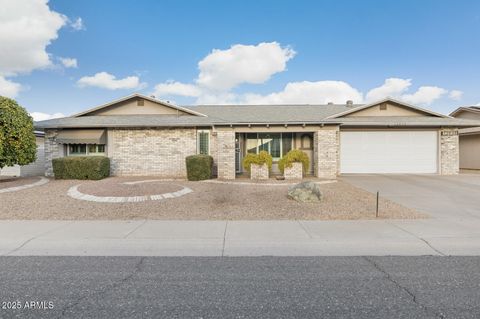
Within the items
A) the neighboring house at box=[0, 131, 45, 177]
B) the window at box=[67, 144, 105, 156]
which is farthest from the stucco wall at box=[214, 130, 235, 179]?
the neighboring house at box=[0, 131, 45, 177]

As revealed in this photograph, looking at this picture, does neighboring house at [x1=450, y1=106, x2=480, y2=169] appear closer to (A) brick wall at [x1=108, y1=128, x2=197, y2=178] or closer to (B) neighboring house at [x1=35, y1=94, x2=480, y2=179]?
(B) neighboring house at [x1=35, y1=94, x2=480, y2=179]

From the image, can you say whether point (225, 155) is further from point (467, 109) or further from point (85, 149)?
point (467, 109)

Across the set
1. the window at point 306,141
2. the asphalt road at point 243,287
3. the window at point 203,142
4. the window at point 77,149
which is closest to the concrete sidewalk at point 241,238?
the asphalt road at point 243,287

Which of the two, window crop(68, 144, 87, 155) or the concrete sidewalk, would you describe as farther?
window crop(68, 144, 87, 155)

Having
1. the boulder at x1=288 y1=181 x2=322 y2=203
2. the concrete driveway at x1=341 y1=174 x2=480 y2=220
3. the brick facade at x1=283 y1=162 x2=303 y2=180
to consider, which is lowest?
the concrete driveway at x1=341 y1=174 x2=480 y2=220

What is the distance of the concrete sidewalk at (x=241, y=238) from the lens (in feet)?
15.9

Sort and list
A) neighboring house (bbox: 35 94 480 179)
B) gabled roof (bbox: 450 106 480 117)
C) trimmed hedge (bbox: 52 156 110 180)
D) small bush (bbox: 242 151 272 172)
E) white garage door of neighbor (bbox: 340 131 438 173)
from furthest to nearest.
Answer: gabled roof (bbox: 450 106 480 117), white garage door of neighbor (bbox: 340 131 438 173), neighboring house (bbox: 35 94 480 179), small bush (bbox: 242 151 272 172), trimmed hedge (bbox: 52 156 110 180)

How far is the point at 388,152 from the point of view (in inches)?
648

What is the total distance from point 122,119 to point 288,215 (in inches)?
499

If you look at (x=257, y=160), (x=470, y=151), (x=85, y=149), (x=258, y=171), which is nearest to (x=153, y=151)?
(x=85, y=149)

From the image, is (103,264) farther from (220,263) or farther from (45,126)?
(45,126)

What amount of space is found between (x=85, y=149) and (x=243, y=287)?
50.9ft

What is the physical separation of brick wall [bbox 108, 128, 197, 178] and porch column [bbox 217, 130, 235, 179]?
188 cm

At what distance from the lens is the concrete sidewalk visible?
15.9 feet
